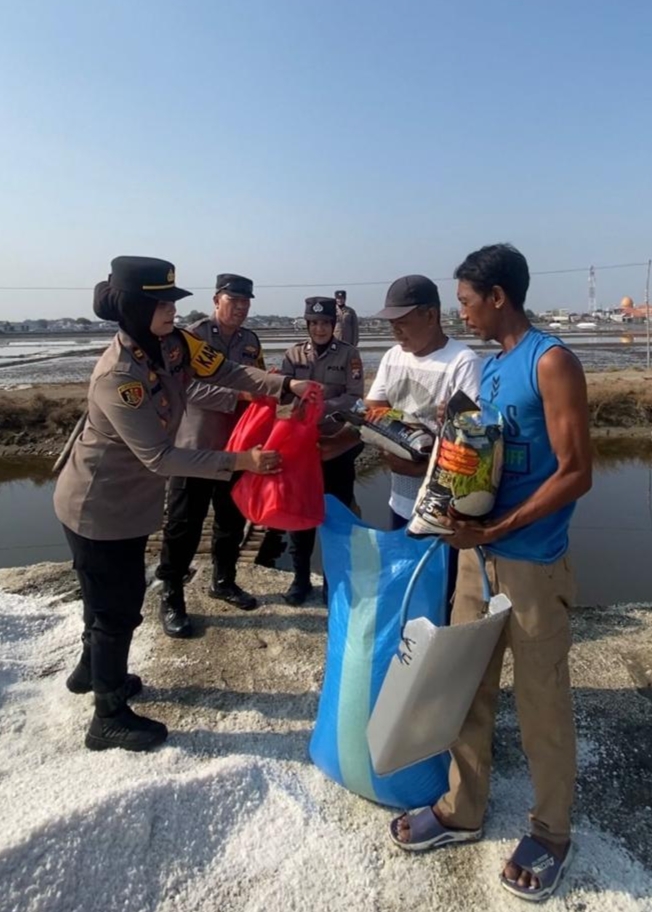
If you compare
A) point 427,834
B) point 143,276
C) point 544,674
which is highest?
point 143,276

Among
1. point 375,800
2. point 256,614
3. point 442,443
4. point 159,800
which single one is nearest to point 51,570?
point 256,614

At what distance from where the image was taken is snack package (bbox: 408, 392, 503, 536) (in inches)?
67.3

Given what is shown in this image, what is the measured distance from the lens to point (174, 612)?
3.47 meters


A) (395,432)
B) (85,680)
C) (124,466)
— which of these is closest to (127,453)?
(124,466)

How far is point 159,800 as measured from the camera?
2096 millimetres

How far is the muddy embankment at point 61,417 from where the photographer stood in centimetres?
1430

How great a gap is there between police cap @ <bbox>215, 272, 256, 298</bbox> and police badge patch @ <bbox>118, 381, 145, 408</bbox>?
1.44m

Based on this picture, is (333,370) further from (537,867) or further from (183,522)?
(537,867)

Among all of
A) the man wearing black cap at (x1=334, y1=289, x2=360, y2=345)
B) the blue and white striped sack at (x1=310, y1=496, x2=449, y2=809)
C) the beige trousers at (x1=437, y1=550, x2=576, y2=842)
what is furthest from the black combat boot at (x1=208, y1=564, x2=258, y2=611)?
the man wearing black cap at (x1=334, y1=289, x2=360, y2=345)

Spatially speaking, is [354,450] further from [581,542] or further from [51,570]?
[581,542]

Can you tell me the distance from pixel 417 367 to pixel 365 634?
1103 mm

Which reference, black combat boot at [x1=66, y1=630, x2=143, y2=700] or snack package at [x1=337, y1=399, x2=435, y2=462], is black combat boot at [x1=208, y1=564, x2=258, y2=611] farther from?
snack package at [x1=337, y1=399, x2=435, y2=462]

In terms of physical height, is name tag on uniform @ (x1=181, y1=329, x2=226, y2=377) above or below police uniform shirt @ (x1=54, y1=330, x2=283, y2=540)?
above

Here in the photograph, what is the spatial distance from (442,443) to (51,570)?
370cm
